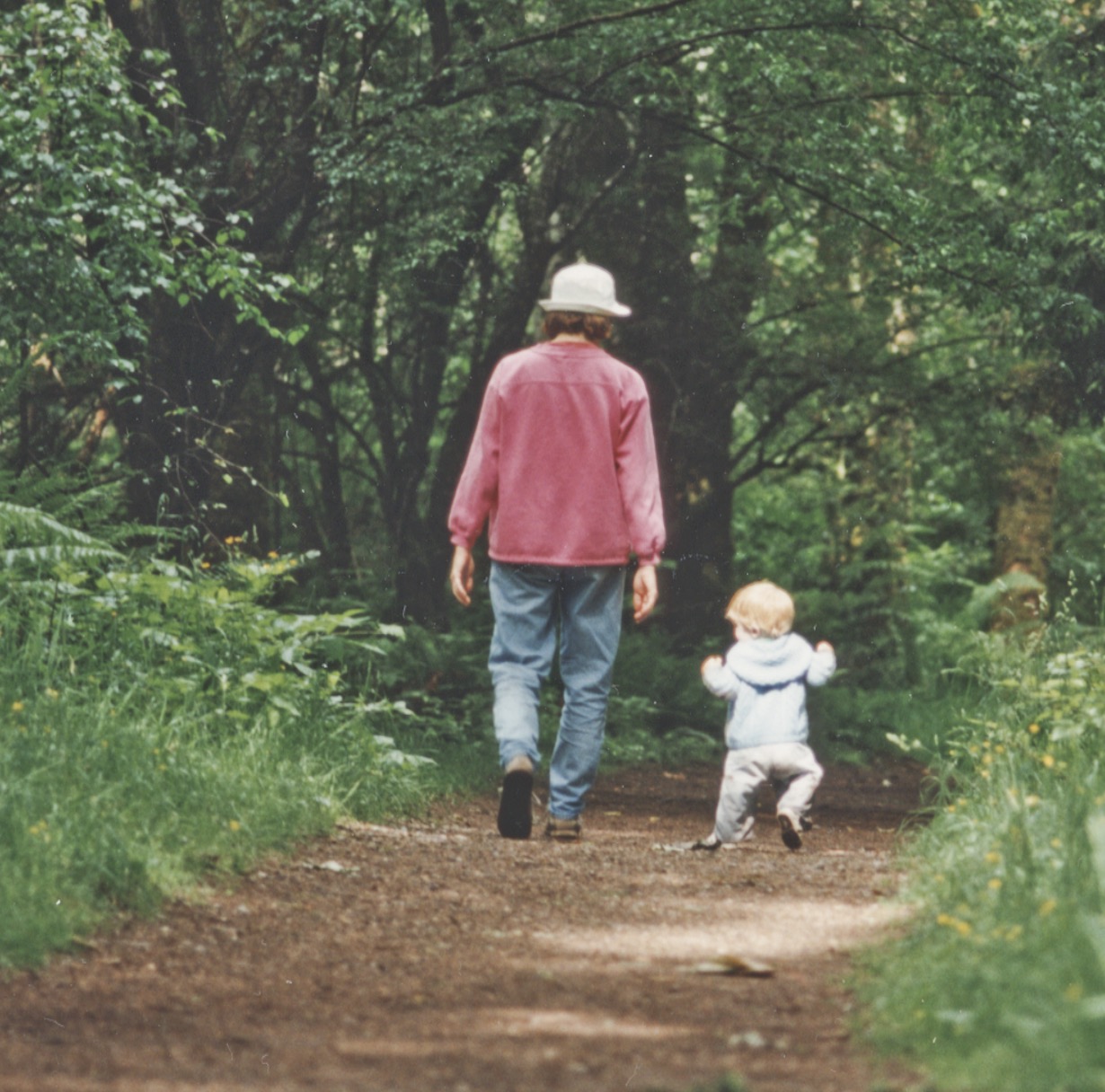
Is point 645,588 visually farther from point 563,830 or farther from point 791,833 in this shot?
point 791,833

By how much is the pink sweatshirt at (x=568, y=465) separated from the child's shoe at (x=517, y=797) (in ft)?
2.71

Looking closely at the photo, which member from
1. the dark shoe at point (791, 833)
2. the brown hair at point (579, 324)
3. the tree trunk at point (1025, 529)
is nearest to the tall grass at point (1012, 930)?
the dark shoe at point (791, 833)

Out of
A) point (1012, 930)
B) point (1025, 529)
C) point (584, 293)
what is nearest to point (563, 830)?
point (584, 293)

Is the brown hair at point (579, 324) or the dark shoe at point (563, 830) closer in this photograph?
the dark shoe at point (563, 830)

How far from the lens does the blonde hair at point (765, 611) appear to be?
6.66 metres

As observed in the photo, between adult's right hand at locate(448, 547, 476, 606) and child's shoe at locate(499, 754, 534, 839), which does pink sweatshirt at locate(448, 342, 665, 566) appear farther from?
child's shoe at locate(499, 754, 534, 839)

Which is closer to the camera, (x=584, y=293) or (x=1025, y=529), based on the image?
(x=584, y=293)

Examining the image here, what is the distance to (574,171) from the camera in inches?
540

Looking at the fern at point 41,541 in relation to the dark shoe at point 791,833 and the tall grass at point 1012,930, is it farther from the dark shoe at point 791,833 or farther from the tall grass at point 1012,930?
the tall grass at point 1012,930

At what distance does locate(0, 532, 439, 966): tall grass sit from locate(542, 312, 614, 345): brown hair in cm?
171

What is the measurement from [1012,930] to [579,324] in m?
3.73

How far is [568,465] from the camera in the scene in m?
6.36

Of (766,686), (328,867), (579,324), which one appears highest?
(579,324)

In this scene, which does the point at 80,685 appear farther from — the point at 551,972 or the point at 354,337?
the point at 354,337
